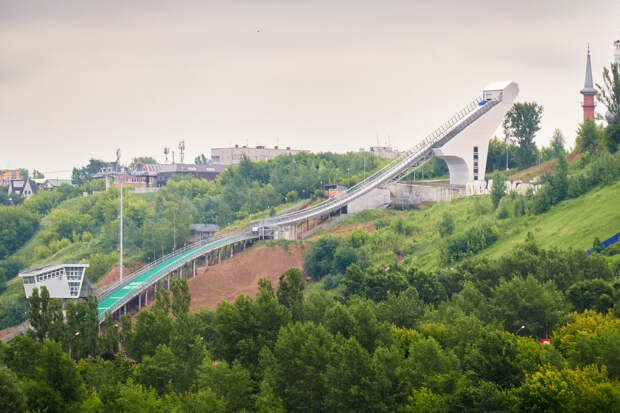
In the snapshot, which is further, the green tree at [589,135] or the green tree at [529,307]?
the green tree at [589,135]

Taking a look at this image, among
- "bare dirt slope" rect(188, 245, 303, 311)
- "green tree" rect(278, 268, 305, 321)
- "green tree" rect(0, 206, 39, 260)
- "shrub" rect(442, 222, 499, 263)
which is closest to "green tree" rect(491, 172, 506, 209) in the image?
"shrub" rect(442, 222, 499, 263)

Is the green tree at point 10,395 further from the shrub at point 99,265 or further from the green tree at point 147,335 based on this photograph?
the shrub at point 99,265

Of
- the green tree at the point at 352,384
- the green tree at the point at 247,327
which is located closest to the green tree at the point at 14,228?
the green tree at the point at 247,327

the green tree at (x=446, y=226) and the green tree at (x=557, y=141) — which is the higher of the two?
the green tree at (x=557, y=141)

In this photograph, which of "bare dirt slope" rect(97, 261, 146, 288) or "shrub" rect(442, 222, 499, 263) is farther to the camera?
"bare dirt slope" rect(97, 261, 146, 288)

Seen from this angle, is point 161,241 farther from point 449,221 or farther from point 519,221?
point 519,221

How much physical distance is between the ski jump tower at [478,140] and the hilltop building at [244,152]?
9600 cm

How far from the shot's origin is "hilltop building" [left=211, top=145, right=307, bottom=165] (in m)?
186

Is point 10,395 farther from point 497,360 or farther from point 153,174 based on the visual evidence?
point 153,174

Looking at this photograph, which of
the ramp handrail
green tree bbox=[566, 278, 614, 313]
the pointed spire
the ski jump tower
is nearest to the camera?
green tree bbox=[566, 278, 614, 313]

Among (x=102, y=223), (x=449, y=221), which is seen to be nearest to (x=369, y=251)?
(x=449, y=221)

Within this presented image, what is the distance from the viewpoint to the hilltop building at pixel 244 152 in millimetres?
186500

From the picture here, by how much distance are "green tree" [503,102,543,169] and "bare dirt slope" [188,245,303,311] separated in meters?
32.0

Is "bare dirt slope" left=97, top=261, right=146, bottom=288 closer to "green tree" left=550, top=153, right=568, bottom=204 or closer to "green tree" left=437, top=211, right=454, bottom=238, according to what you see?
"green tree" left=437, top=211, right=454, bottom=238
